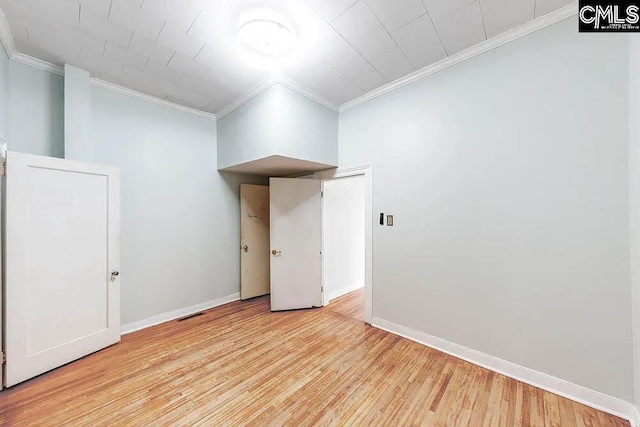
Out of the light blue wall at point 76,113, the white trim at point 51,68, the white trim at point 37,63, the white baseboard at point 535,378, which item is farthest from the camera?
the light blue wall at point 76,113

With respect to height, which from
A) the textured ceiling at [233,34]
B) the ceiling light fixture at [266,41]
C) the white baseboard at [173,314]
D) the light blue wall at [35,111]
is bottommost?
the white baseboard at [173,314]

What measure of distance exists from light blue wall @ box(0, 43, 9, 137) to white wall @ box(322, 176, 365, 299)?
337cm

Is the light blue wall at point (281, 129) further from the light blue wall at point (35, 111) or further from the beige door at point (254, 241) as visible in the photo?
the light blue wall at point (35, 111)

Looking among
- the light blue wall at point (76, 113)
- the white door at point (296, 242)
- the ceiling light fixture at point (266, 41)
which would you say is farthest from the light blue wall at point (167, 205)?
the ceiling light fixture at point (266, 41)

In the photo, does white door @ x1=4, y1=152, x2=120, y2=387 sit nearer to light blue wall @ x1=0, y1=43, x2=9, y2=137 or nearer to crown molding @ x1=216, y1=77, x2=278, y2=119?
light blue wall @ x1=0, y1=43, x2=9, y2=137

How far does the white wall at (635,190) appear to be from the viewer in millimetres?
1489

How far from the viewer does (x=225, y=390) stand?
1920mm

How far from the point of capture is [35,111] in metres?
2.39

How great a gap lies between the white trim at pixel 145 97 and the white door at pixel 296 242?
4.73 feet

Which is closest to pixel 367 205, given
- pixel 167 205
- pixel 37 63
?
pixel 167 205

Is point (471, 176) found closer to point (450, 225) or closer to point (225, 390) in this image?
point (450, 225)

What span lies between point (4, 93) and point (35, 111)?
11.2 inches

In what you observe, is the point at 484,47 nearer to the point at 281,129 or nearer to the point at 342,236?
the point at 281,129

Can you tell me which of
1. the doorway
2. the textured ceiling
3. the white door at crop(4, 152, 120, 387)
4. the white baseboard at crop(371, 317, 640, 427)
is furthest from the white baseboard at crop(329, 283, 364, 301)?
the textured ceiling
